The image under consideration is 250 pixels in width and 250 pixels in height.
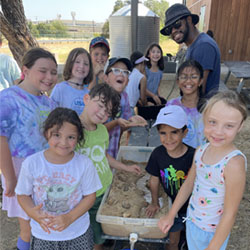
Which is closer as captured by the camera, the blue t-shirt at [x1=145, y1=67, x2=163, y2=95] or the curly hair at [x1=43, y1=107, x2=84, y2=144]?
the curly hair at [x1=43, y1=107, x2=84, y2=144]

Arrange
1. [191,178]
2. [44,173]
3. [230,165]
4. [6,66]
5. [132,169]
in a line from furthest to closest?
[6,66], [132,169], [191,178], [44,173], [230,165]

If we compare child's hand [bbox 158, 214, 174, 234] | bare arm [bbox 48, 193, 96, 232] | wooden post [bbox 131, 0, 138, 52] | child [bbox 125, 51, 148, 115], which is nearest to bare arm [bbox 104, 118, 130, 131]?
bare arm [bbox 48, 193, 96, 232]

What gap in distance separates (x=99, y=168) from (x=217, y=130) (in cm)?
94

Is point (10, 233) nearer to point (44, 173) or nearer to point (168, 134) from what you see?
point (44, 173)

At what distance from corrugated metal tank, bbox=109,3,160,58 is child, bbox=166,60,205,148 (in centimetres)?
567

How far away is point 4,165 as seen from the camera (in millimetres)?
1610

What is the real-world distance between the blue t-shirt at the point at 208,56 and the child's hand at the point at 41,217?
193cm

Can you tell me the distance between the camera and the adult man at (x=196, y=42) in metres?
2.41

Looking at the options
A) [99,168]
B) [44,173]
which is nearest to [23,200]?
[44,173]

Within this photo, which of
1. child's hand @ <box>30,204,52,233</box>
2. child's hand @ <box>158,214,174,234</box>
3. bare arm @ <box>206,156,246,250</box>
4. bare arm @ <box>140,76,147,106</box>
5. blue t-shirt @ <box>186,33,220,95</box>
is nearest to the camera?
bare arm @ <box>206,156,246,250</box>

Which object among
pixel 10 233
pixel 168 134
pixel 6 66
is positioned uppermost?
pixel 6 66

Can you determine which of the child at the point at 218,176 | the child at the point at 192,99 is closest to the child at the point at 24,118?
the child at the point at 218,176

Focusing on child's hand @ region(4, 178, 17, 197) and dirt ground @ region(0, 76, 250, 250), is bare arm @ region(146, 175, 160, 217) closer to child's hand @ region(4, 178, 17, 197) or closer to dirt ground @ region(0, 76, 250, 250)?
dirt ground @ region(0, 76, 250, 250)

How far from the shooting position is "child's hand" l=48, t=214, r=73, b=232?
1.36m
